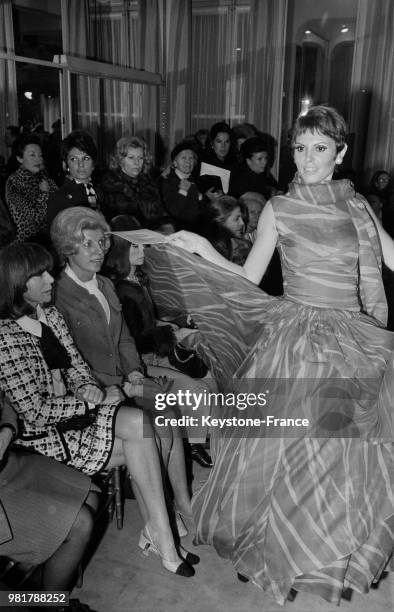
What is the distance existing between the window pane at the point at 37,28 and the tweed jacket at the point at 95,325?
389cm

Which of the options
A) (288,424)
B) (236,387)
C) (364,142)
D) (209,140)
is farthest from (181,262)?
(364,142)

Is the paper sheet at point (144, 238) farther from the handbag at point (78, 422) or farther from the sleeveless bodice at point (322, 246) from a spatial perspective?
the handbag at point (78, 422)

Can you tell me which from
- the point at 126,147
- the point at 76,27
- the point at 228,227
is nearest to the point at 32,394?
the point at 228,227

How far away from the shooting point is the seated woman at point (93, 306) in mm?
2266

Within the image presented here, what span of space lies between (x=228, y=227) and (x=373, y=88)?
489cm

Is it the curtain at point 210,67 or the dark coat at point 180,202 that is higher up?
the curtain at point 210,67

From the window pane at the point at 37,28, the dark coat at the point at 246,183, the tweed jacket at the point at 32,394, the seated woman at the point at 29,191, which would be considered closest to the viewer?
the tweed jacket at the point at 32,394

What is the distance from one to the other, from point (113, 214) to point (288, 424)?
6.21 ft

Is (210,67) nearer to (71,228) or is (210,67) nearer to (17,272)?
(71,228)

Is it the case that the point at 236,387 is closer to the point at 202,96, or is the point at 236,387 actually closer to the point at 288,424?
the point at 288,424

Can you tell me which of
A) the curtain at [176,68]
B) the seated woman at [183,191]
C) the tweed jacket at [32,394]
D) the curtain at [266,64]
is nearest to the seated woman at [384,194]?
the curtain at [266,64]

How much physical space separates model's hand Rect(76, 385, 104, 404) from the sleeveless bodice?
0.78 m

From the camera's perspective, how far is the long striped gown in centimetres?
173

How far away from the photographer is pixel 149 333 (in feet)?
8.84
